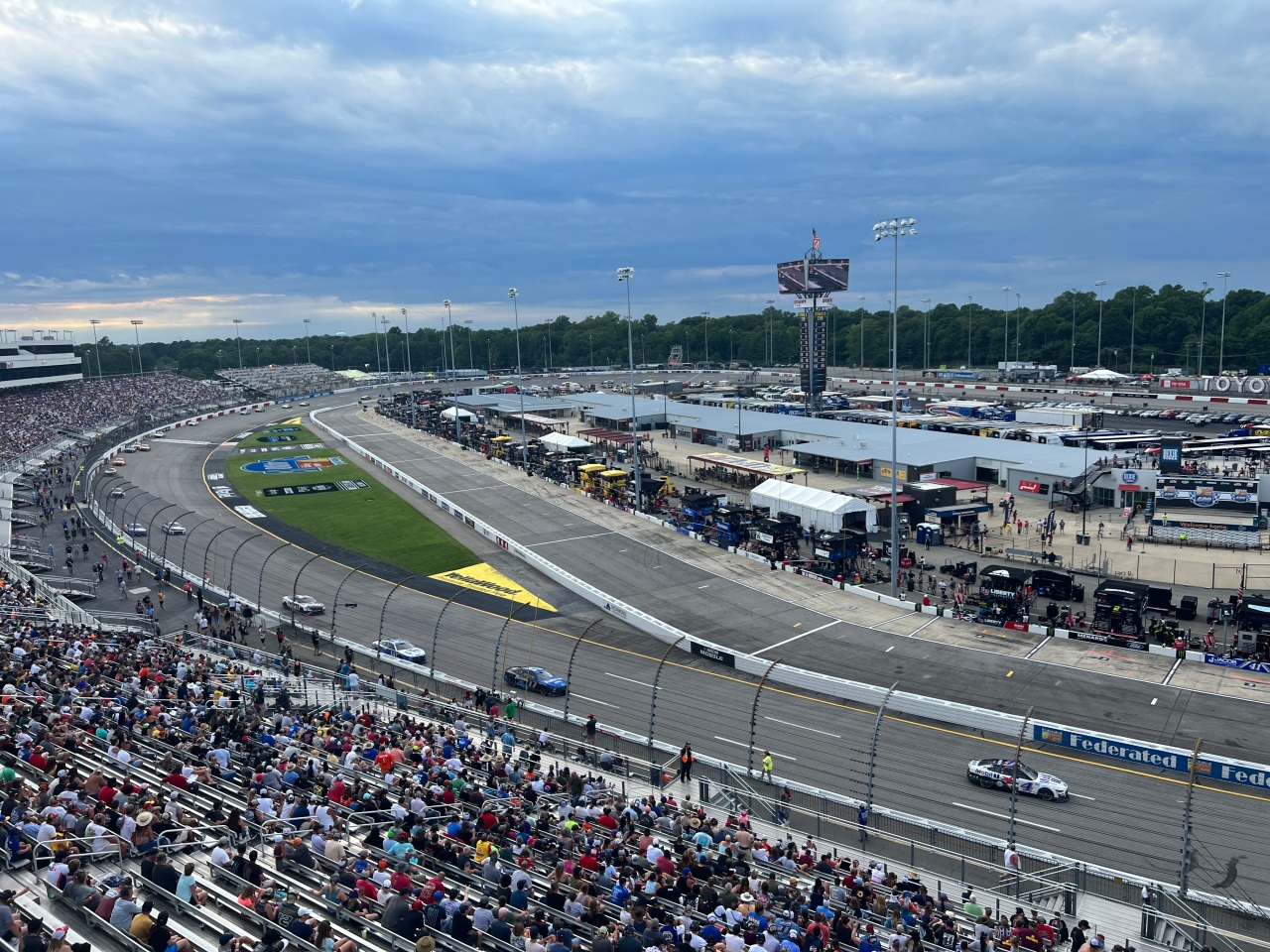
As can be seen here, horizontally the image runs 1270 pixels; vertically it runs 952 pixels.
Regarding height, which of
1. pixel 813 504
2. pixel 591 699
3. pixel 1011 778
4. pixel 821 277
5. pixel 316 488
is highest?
pixel 821 277

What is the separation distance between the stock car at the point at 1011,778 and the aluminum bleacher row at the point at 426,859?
6863 millimetres

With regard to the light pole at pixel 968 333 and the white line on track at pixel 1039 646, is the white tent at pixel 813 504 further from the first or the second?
the light pole at pixel 968 333

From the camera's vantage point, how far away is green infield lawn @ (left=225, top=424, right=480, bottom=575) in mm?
48656

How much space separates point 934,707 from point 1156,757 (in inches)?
224

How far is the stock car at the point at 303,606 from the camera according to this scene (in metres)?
37.7

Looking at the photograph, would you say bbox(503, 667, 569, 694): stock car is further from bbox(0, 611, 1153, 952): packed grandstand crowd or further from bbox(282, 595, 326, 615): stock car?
bbox(282, 595, 326, 615): stock car

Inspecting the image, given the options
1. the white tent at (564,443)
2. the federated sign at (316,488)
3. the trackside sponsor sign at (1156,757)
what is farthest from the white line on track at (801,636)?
the federated sign at (316,488)

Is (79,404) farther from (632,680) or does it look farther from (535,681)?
(632,680)

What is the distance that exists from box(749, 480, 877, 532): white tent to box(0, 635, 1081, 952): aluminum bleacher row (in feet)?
96.5

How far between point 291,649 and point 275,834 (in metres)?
20.0

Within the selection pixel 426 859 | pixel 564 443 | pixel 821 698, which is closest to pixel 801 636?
pixel 821 698

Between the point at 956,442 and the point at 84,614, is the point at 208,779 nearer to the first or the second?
the point at 84,614

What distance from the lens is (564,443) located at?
77250 mm

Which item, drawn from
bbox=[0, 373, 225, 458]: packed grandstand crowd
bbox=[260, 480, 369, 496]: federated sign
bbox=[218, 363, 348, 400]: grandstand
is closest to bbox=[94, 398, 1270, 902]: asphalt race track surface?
bbox=[260, 480, 369, 496]: federated sign
